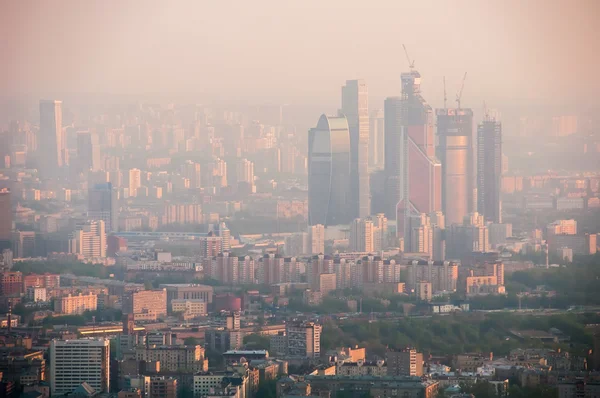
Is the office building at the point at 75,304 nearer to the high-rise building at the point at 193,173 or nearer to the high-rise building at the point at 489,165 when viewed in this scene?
the high-rise building at the point at 489,165

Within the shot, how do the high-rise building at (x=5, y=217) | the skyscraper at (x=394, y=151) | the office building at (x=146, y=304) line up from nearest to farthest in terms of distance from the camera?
the office building at (x=146, y=304)
the high-rise building at (x=5, y=217)
the skyscraper at (x=394, y=151)

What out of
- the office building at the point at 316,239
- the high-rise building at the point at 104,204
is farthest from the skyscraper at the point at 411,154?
the high-rise building at the point at 104,204

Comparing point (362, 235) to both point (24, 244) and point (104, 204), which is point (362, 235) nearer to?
point (104, 204)

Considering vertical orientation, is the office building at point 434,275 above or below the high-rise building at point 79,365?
above

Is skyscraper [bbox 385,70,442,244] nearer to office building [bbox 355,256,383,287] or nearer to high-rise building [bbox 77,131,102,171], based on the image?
high-rise building [bbox 77,131,102,171]

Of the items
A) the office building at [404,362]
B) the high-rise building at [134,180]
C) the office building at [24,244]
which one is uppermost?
the high-rise building at [134,180]

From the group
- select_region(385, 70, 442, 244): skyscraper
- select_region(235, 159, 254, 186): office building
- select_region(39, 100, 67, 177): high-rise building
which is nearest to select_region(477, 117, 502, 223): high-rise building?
select_region(385, 70, 442, 244): skyscraper

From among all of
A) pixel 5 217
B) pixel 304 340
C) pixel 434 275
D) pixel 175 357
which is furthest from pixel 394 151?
pixel 175 357
